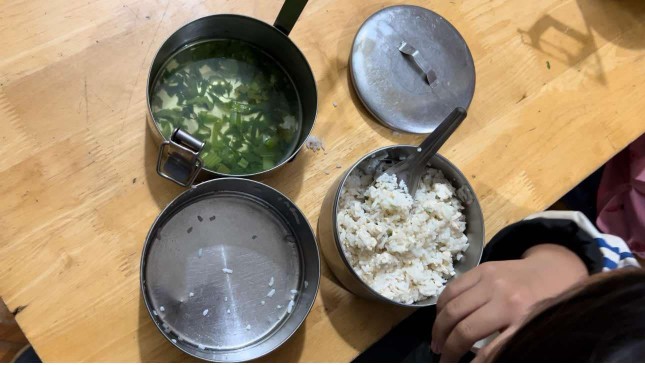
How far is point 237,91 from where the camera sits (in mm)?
888

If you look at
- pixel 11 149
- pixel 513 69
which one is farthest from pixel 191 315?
pixel 513 69

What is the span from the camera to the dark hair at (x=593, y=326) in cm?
48

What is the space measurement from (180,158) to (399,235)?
0.34m

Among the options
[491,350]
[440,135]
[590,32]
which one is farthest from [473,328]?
[590,32]

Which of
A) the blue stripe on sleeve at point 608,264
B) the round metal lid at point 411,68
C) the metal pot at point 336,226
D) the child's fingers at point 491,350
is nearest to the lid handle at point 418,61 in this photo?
the round metal lid at point 411,68

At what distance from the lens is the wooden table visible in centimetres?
77

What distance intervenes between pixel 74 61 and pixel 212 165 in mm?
264

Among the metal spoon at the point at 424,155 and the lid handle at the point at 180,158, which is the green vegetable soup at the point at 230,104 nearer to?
the lid handle at the point at 180,158

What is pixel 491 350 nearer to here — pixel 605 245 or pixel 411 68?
pixel 605 245

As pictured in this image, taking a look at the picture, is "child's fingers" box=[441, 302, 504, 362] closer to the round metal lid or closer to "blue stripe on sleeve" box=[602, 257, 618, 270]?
"blue stripe on sleeve" box=[602, 257, 618, 270]

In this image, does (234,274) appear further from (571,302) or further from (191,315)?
(571,302)

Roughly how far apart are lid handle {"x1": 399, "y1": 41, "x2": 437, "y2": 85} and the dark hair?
560 millimetres

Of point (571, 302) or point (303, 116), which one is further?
point (303, 116)

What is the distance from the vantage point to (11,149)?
0.78 metres
